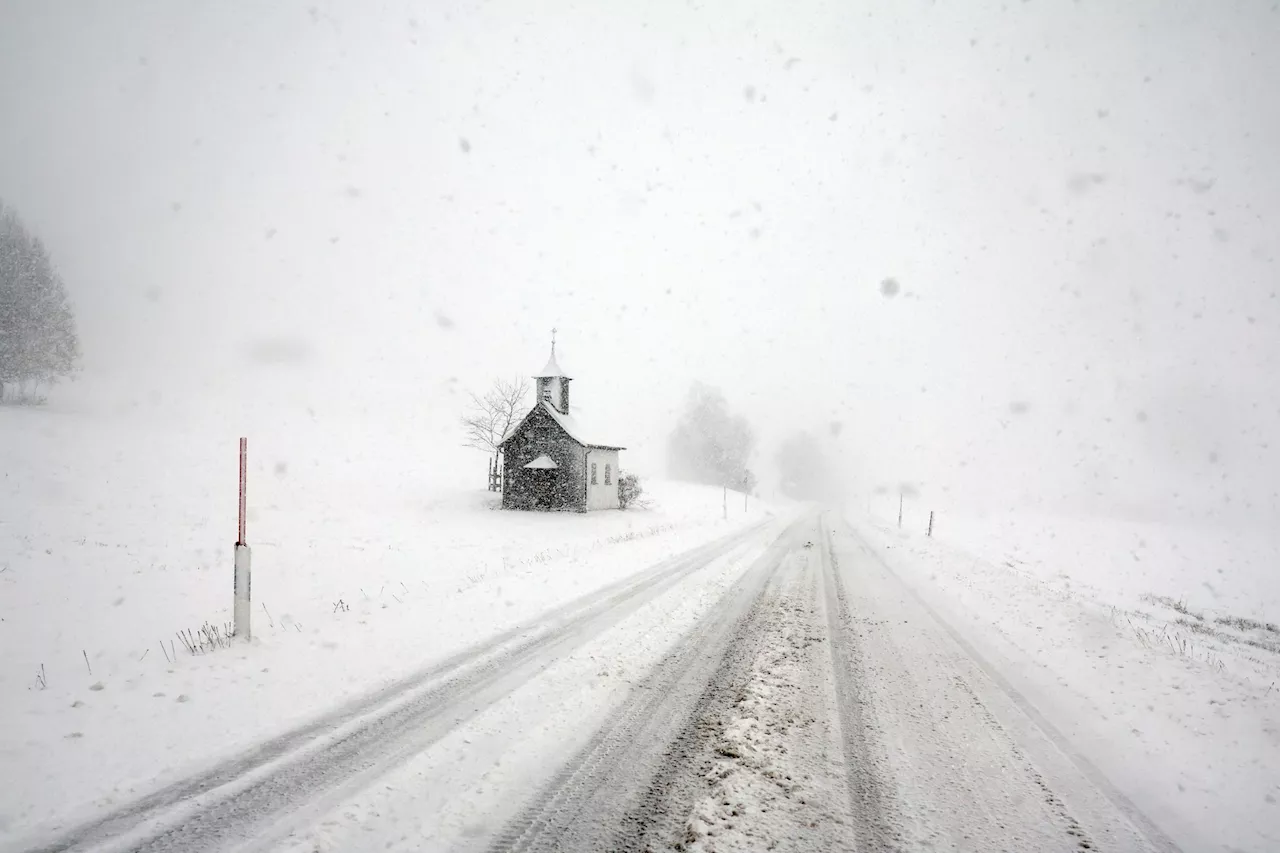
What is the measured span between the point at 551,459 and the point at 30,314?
1450 inches

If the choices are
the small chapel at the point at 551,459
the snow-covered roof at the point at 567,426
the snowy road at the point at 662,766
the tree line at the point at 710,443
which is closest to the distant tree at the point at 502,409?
the snow-covered roof at the point at 567,426

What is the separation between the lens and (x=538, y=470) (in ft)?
99.0

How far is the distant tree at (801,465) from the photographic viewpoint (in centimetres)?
9062

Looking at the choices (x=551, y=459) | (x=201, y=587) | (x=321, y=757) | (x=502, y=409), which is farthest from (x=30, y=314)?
(x=321, y=757)

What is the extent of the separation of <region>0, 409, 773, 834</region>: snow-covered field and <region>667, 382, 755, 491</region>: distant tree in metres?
32.5

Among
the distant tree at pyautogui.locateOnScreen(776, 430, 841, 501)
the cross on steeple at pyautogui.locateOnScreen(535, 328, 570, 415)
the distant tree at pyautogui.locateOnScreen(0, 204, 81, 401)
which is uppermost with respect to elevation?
the distant tree at pyautogui.locateOnScreen(0, 204, 81, 401)

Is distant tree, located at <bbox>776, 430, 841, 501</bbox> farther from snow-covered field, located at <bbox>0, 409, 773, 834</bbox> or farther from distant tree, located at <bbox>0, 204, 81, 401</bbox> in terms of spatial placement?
distant tree, located at <bbox>0, 204, 81, 401</bbox>

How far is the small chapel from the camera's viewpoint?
29500 millimetres

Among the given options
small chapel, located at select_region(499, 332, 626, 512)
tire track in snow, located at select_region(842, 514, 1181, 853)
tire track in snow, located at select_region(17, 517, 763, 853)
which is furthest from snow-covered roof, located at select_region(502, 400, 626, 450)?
tire track in snow, located at select_region(842, 514, 1181, 853)

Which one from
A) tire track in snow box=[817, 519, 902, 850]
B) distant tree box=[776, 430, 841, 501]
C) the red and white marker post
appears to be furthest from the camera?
distant tree box=[776, 430, 841, 501]

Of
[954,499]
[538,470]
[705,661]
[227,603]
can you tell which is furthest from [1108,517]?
[227,603]

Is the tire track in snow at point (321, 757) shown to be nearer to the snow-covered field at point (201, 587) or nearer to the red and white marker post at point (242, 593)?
the snow-covered field at point (201, 587)

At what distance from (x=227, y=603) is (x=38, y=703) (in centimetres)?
683

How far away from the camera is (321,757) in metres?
3.75
